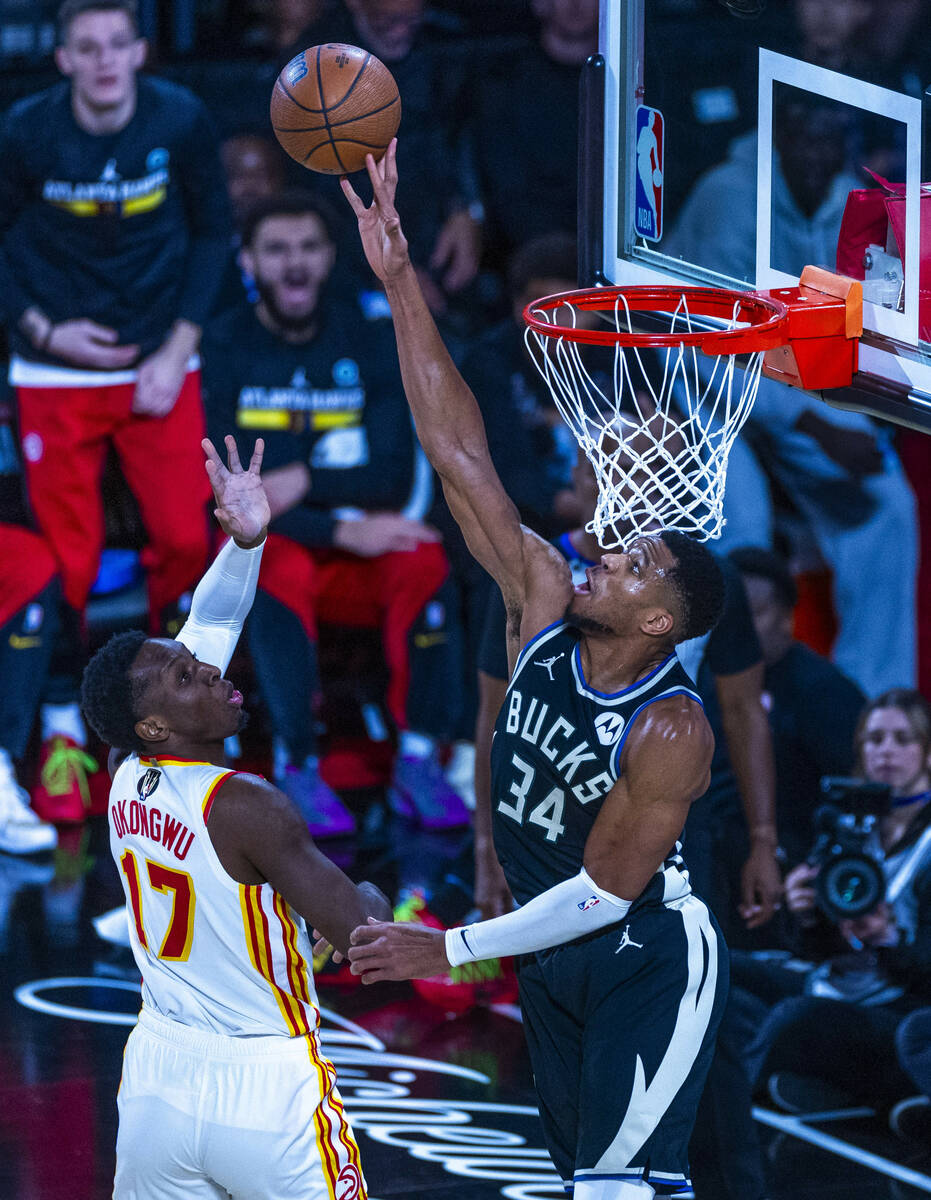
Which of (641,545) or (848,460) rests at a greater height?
(848,460)

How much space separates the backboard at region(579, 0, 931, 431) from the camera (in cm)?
405

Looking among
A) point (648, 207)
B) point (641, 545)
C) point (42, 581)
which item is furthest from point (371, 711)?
point (641, 545)

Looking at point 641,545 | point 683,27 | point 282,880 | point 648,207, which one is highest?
point 683,27

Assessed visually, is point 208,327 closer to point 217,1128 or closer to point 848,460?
point 848,460

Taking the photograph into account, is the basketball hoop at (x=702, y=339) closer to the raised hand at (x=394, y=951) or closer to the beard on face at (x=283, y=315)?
the raised hand at (x=394, y=951)

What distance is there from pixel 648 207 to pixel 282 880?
2.34 meters

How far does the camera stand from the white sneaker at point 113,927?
641 cm

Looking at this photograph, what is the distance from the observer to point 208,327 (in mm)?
8625

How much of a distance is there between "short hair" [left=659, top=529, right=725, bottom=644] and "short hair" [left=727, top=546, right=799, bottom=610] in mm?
4019

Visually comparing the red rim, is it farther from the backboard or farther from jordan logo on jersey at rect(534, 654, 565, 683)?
jordan logo on jersey at rect(534, 654, 565, 683)

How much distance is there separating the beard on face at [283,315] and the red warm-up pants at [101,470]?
0.55m

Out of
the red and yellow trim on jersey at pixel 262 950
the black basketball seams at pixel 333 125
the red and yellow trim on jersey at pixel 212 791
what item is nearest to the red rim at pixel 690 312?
the black basketball seams at pixel 333 125

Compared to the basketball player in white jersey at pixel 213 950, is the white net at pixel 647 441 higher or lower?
higher

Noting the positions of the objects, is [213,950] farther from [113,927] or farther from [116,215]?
[116,215]
